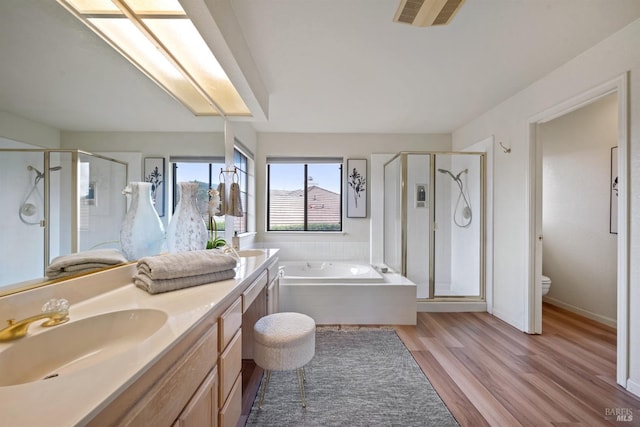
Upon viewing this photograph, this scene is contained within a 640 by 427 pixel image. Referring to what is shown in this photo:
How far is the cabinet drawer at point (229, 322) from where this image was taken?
3.34ft

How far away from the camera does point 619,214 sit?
5.65 feet

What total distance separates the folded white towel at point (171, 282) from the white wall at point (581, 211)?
10.2ft

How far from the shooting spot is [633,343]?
1.62 m

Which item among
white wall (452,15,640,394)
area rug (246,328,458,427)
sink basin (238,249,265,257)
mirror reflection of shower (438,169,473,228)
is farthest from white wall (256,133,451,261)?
area rug (246,328,458,427)

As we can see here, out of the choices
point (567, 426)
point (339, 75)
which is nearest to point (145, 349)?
point (567, 426)

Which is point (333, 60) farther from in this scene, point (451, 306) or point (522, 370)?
point (451, 306)

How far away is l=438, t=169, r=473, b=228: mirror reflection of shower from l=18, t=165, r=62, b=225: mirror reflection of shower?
12.2 ft

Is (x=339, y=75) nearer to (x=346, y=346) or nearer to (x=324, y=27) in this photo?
(x=324, y=27)

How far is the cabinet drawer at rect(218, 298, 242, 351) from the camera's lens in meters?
1.02

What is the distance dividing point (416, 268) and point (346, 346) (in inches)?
61.4

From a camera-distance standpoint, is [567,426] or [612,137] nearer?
A: [567,426]

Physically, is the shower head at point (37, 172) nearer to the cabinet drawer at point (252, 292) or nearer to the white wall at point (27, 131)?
the white wall at point (27, 131)

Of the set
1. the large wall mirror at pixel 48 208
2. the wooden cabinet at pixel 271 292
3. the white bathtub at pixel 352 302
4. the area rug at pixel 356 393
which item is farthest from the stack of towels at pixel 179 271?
the white bathtub at pixel 352 302

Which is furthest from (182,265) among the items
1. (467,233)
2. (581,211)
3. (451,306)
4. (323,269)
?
(581,211)
